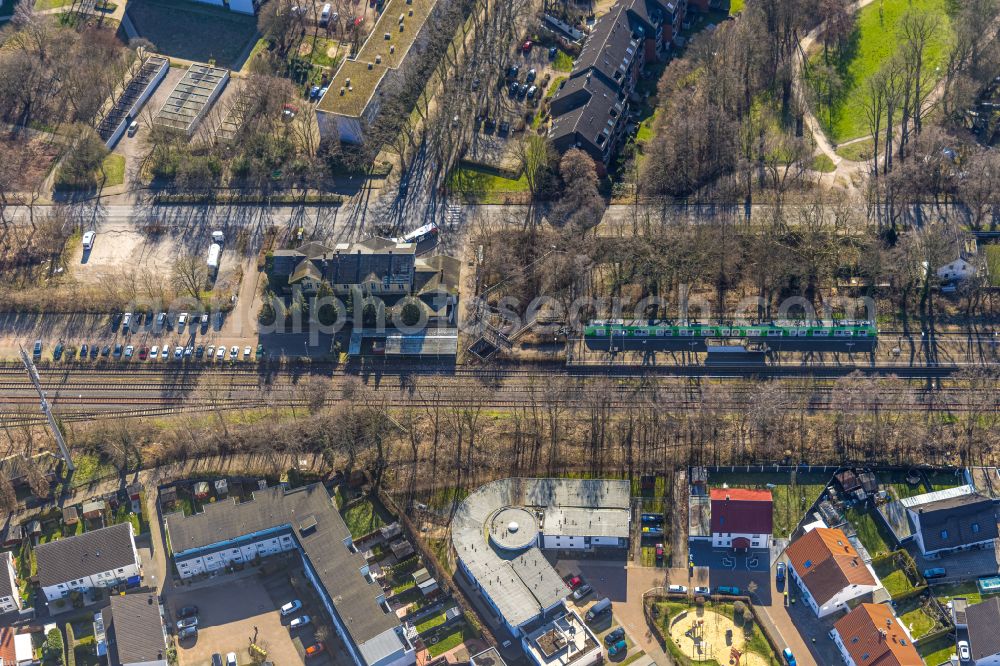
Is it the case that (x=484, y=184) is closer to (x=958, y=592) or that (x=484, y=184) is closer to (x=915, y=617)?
(x=915, y=617)

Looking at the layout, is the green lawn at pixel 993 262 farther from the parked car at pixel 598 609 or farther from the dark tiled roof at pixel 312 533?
the dark tiled roof at pixel 312 533

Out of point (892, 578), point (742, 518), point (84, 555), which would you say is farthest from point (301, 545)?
point (892, 578)

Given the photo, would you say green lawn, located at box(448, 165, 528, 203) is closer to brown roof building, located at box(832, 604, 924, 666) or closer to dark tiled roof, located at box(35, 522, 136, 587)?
dark tiled roof, located at box(35, 522, 136, 587)

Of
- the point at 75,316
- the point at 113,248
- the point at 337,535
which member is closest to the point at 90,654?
the point at 337,535

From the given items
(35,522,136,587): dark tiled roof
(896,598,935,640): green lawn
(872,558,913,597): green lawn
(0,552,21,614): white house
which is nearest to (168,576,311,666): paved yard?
(35,522,136,587): dark tiled roof

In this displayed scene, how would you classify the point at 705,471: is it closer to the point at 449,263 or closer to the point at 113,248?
the point at 449,263
